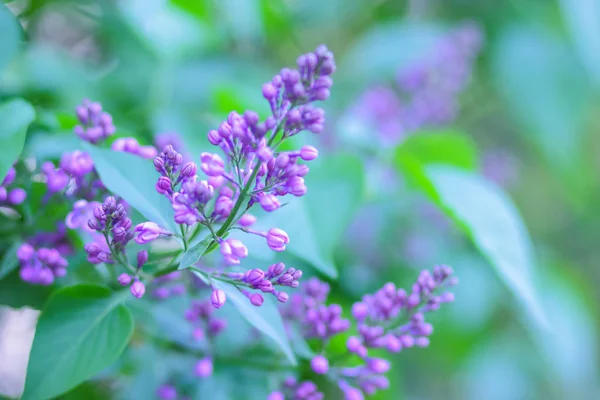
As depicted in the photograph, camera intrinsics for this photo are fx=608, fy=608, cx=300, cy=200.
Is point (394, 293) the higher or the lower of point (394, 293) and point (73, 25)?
the higher

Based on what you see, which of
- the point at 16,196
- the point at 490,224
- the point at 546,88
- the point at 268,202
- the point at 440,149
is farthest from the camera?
the point at 546,88

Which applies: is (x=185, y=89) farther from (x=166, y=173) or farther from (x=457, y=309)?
(x=166, y=173)

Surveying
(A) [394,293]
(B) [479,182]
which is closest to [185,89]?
(B) [479,182]

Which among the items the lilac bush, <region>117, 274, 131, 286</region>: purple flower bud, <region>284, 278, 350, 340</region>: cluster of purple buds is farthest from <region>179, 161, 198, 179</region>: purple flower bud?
<region>284, 278, 350, 340</region>: cluster of purple buds

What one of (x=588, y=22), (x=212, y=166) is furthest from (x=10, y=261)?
(x=588, y=22)

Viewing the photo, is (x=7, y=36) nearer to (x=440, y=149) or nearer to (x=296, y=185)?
(x=296, y=185)

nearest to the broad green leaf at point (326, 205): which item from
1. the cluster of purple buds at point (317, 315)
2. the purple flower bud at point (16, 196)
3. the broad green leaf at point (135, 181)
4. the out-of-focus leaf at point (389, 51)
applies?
the cluster of purple buds at point (317, 315)

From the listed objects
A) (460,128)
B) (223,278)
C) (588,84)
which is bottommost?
(223,278)
